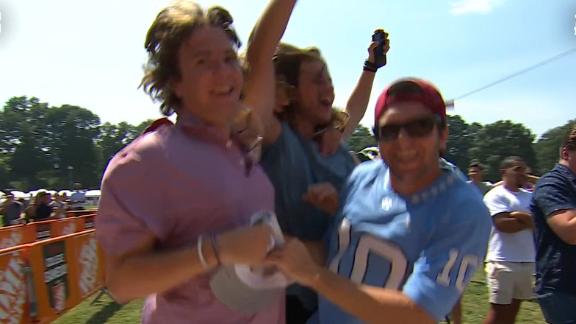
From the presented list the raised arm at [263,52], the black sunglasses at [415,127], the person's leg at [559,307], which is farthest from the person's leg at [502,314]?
the raised arm at [263,52]

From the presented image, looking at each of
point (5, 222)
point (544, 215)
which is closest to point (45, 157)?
point (5, 222)

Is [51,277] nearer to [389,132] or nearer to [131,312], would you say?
[131,312]

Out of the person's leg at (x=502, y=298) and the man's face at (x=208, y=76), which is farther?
the person's leg at (x=502, y=298)

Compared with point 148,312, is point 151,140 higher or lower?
higher

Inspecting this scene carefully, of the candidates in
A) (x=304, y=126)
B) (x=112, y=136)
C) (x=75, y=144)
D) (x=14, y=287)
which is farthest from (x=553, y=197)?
(x=112, y=136)

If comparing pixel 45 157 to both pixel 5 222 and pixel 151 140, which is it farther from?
pixel 151 140

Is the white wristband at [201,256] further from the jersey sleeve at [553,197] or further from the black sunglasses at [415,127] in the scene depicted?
the jersey sleeve at [553,197]

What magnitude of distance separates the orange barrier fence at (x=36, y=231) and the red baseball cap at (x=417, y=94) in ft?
32.0

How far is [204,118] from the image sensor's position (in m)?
1.48

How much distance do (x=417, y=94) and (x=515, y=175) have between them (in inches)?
198

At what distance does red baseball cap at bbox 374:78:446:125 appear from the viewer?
5.23 feet

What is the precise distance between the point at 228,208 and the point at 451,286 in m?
0.66

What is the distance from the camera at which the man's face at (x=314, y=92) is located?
1995 mm

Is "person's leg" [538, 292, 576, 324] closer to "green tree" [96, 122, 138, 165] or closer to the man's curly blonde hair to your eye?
the man's curly blonde hair
